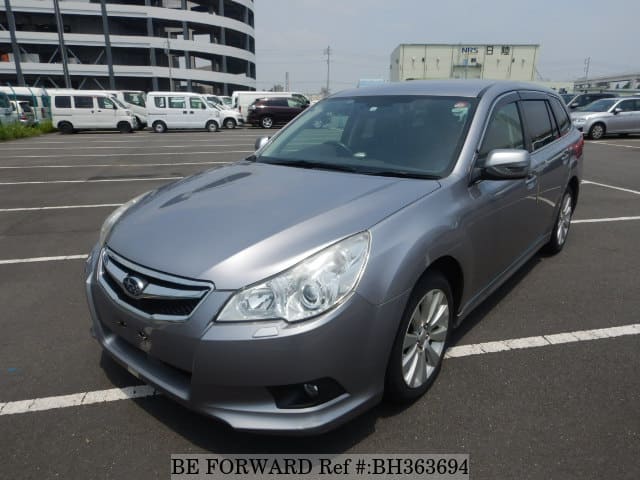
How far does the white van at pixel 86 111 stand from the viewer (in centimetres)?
2195

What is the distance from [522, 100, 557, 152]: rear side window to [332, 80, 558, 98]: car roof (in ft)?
0.58

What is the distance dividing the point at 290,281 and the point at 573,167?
3.91 m

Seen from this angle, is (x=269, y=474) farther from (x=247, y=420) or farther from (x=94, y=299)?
(x=94, y=299)

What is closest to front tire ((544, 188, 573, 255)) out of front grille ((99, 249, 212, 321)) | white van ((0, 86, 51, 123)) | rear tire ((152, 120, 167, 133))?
front grille ((99, 249, 212, 321))

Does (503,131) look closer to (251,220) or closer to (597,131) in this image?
(251,220)

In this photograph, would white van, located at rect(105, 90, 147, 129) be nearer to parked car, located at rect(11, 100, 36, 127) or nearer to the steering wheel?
parked car, located at rect(11, 100, 36, 127)

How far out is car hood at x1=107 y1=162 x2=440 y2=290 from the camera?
187cm

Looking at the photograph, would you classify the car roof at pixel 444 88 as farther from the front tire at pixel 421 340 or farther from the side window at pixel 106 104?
the side window at pixel 106 104

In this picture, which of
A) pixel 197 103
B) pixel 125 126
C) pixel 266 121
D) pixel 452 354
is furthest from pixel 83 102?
pixel 452 354

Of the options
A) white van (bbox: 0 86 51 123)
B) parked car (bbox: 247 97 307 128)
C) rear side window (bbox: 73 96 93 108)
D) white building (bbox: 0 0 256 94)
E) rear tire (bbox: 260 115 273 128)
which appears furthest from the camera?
white building (bbox: 0 0 256 94)

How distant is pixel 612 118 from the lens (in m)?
17.1

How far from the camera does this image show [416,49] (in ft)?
222

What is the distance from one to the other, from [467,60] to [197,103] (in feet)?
185

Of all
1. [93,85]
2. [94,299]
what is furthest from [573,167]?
[93,85]
